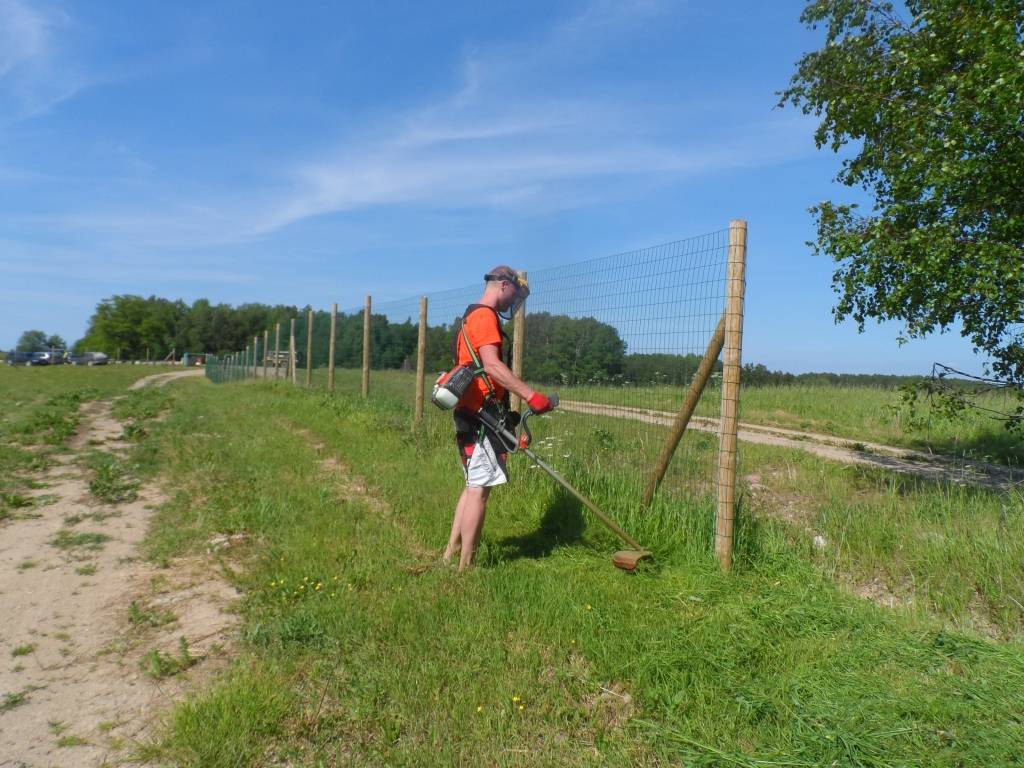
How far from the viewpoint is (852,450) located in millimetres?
10336

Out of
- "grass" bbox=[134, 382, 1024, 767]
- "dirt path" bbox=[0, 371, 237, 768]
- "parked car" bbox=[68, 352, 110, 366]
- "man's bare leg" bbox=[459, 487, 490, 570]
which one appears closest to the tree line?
"grass" bbox=[134, 382, 1024, 767]

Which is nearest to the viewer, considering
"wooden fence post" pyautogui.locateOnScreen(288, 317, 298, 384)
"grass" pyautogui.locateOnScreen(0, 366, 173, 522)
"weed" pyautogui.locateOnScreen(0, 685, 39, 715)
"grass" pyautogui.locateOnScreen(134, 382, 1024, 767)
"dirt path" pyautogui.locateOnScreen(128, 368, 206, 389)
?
"grass" pyautogui.locateOnScreen(134, 382, 1024, 767)

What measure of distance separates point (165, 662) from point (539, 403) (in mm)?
2262

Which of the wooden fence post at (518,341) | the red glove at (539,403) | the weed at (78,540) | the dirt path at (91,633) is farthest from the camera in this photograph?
the wooden fence post at (518,341)

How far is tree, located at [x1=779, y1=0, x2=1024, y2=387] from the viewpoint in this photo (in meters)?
5.88

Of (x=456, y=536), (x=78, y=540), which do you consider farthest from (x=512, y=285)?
(x=78, y=540)

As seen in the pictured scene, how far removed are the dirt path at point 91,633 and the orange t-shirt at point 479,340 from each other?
181 centimetres

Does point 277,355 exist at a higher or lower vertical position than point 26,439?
higher

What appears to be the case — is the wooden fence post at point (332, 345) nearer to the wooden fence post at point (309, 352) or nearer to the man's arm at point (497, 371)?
the wooden fence post at point (309, 352)

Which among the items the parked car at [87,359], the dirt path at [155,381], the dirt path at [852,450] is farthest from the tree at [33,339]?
the dirt path at [852,450]

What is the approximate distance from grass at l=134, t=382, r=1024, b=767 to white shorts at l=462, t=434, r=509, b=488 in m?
0.56

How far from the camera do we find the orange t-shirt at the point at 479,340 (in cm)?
438

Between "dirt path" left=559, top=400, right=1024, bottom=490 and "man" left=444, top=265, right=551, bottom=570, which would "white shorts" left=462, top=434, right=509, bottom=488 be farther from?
"dirt path" left=559, top=400, right=1024, bottom=490

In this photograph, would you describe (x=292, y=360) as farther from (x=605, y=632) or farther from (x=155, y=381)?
(x=155, y=381)
